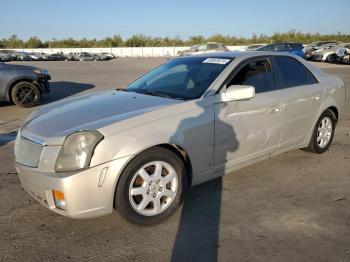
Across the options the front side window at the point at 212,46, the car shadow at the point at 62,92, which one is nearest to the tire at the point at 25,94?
the car shadow at the point at 62,92

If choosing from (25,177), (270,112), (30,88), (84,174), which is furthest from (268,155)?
(30,88)

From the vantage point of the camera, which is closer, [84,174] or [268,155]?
[84,174]

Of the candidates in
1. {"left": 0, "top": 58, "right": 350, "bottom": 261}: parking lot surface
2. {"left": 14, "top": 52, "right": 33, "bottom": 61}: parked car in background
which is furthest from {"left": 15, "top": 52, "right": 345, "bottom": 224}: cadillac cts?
{"left": 14, "top": 52, "right": 33, "bottom": 61}: parked car in background

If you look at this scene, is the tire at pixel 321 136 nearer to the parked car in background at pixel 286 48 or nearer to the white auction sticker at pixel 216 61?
the white auction sticker at pixel 216 61

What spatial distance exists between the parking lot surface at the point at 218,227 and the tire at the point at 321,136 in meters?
0.70

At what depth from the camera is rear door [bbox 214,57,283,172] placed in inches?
158

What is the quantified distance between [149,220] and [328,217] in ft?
5.62

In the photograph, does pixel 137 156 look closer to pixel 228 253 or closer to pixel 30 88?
pixel 228 253

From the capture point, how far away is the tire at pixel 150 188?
3.32 m

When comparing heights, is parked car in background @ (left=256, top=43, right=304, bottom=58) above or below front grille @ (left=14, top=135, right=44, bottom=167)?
above

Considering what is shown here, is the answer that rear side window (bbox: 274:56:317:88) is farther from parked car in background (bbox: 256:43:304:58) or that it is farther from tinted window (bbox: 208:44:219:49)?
tinted window (bbox: 208:44:219:49)

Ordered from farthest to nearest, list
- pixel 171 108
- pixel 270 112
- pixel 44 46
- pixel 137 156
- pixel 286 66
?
pixel 44 46 < pixel 286 66 < pixel 270 112 < pixel 171 108 < pixel 137 156

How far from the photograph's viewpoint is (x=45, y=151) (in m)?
3.28

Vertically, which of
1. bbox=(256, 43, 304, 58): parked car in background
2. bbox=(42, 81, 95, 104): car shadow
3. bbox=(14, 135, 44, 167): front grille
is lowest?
bbox=(42, 81, 95, 104): car shadow
